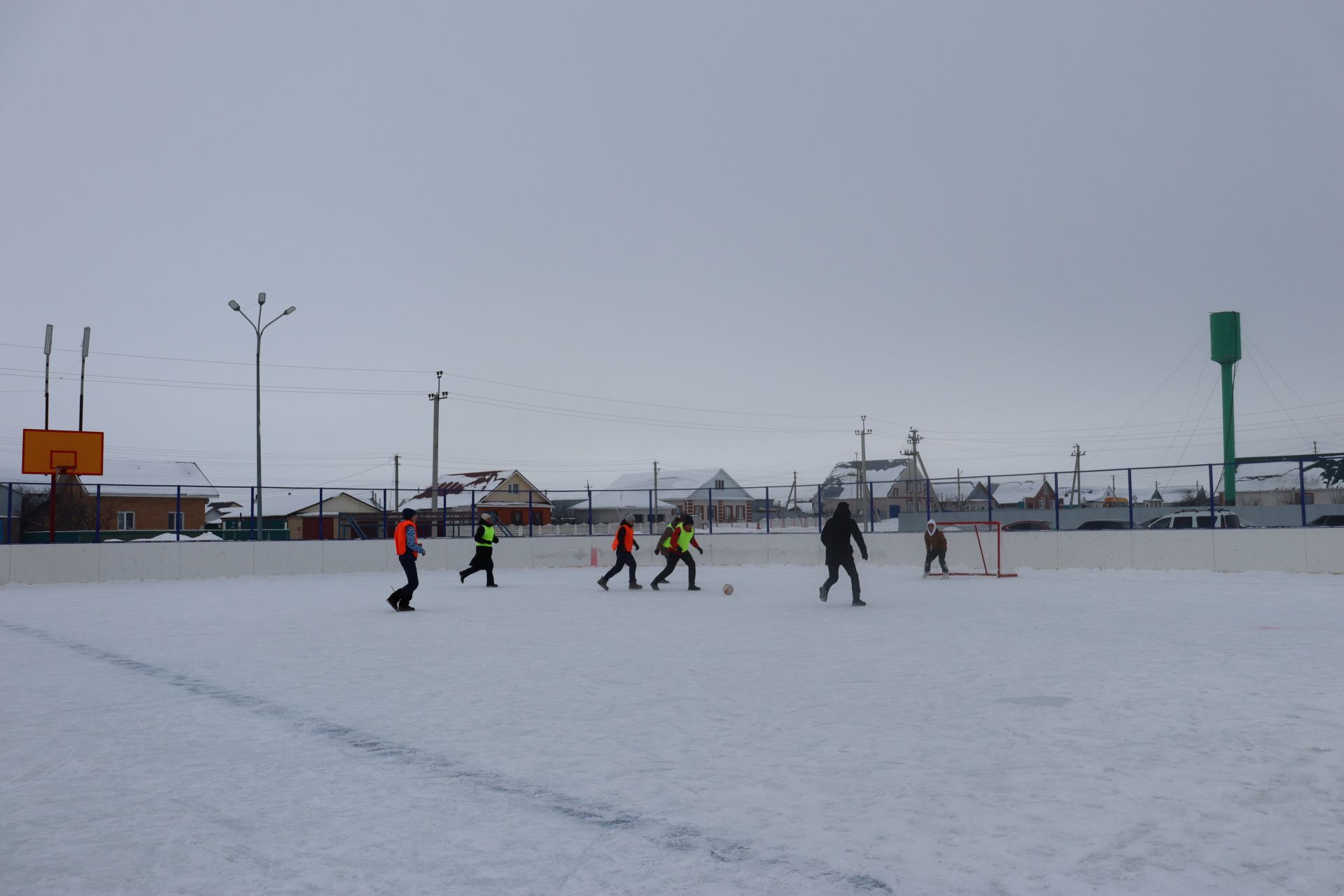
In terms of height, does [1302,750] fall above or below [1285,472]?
below

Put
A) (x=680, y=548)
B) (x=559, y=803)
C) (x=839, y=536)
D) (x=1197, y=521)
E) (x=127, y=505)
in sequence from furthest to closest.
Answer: (x=127, y=505) → (x=1197, y=521) → (x=680, y=548) → (x=839, y=536) → (x=559, y=803)

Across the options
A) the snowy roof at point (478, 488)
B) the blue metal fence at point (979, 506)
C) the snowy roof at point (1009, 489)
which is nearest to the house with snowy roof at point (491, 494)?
the snowy roof at point (478, 488)

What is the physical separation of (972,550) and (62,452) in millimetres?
26057

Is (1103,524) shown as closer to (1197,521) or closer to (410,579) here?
(1197,521)

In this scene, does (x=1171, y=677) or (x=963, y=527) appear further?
(x=963, y=527)

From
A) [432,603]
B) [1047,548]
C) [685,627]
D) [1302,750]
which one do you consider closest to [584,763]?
[1302,750]

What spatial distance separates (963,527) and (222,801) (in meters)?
25.2

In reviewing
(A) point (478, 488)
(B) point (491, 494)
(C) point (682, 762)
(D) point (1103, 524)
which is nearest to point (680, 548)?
(C) point (682, 762)

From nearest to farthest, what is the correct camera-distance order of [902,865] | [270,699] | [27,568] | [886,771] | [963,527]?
[902,865], [886,771], [270,699], [27,568], [963,527]

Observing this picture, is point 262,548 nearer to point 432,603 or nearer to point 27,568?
point 27,568

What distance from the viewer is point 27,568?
2334 centimetres

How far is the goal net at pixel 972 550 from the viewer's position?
25.4 m

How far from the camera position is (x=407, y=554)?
49.8 ft

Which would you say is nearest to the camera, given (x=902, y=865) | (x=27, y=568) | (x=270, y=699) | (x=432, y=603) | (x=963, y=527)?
(x=902, y=865)
